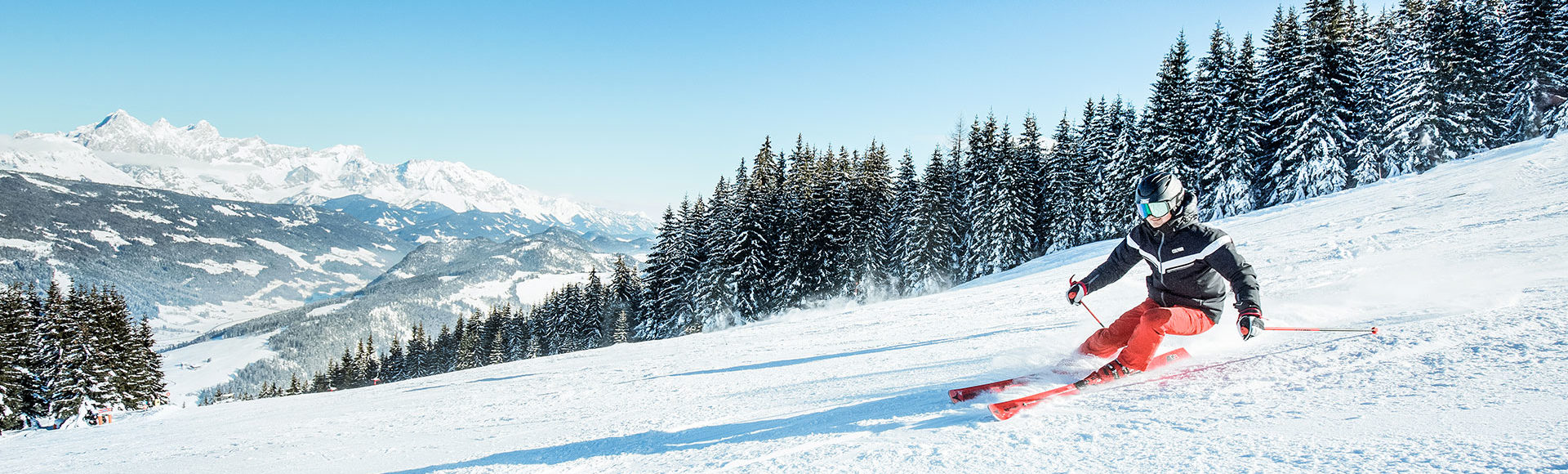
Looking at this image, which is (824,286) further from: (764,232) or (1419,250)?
(1419,250)

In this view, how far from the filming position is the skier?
15.0ft

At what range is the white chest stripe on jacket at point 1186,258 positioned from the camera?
4.68 m

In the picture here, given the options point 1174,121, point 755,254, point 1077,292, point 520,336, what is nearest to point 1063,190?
point 1174,121

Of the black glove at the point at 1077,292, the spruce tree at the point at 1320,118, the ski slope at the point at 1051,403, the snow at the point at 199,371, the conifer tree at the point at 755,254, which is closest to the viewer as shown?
the ski slope at the point at 1051,403

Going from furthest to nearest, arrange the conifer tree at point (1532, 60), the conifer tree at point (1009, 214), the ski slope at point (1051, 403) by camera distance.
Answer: the conifer tree at point (1009, 214), the conifer tree at point (1532, 60), the ski slope at point (1051, 403)

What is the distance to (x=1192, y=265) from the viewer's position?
484 centimetres

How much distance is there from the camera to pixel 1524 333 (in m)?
4.26

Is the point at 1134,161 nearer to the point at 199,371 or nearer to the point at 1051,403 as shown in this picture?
the point at 1051,403

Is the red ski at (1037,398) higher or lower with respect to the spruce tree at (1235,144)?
lower

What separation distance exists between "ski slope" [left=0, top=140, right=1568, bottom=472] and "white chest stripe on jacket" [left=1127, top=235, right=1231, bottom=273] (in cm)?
75

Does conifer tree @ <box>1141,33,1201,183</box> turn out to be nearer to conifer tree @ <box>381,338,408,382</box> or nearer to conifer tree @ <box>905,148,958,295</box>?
conifer tree @ <box>905,148,958,295</box>

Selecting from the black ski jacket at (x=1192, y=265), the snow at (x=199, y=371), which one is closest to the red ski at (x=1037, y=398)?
the black ski jacket at (x=1192, y=265)

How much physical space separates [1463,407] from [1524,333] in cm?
192

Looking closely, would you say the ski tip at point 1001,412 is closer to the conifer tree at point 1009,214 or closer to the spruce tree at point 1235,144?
the spruce tree at point 1235,144
